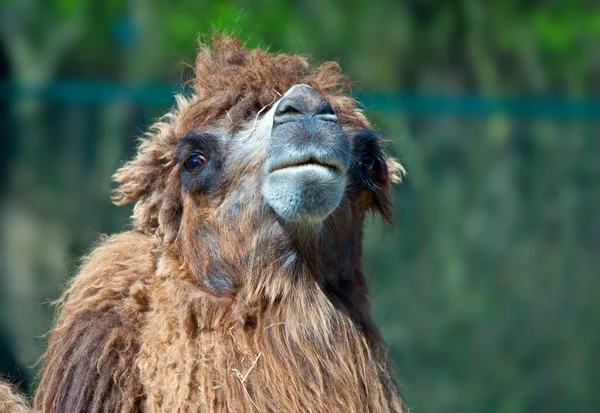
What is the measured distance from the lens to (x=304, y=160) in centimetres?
331

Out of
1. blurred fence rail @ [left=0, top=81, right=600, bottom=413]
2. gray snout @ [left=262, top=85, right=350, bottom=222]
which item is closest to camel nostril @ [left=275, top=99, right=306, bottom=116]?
gray snout @ [left=262, top=85, right=350, bottom=222]

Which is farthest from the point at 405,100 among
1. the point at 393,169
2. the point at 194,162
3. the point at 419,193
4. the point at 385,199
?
the point at 194,162

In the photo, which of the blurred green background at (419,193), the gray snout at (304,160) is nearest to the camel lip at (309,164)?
the gray snout at (304,160)

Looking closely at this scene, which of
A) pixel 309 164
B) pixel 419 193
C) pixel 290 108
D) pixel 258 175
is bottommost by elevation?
pixel 419 193

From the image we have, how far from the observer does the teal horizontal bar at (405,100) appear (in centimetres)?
907

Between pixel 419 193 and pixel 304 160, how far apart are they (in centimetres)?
619

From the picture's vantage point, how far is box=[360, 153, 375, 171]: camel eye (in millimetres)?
3830

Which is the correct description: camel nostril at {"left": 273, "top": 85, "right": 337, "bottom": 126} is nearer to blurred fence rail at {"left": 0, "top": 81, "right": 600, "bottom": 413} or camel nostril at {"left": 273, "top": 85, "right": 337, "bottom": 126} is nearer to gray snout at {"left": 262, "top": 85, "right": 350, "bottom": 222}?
gray snout at {"left": 262, "top": 85, "right": 350, "bottom": 222}

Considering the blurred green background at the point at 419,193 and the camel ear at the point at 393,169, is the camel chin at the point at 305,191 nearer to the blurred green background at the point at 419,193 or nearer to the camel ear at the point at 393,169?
the camel ear at the point at 393,169

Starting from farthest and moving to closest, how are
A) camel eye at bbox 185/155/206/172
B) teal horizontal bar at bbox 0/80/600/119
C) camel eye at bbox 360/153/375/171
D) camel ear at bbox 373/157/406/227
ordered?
teal horizontal bar at bbox 0/80/600/119
camel ear at bbox 373/157/406/227
camel eye at bbox 360/153/375/171
camel eye at bbox 185/155/206/172

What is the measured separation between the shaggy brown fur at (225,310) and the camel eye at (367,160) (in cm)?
11

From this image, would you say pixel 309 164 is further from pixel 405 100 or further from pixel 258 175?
pixel 405 100

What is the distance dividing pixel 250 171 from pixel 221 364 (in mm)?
767

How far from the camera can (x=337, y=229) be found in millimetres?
3643
